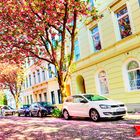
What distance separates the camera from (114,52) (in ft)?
62.5

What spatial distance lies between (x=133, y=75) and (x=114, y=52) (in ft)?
7.70

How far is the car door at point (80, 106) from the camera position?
14845mm

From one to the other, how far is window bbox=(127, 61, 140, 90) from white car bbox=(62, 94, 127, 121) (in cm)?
367

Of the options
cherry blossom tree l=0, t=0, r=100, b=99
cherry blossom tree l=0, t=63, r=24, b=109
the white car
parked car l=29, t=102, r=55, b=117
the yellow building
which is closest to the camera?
the white car

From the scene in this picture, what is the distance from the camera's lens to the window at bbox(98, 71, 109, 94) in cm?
2105

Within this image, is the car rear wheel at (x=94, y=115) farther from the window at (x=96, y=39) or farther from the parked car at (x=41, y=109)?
the parked car at (x=41, y=109)

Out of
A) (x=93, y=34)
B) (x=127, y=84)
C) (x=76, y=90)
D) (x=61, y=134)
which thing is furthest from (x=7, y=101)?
(x=61, y=134)

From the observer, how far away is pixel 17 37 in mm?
18094

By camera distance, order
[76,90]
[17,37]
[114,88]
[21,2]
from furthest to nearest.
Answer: [76,90], [114,88], [17,37], [21,2]

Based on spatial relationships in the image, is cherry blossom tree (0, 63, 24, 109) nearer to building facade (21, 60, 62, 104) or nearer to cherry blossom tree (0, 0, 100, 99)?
building facade (21, 60, 62, 104)

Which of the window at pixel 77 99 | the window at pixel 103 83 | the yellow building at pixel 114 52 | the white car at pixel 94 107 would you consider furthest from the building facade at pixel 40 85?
the white car at pixel 94 107

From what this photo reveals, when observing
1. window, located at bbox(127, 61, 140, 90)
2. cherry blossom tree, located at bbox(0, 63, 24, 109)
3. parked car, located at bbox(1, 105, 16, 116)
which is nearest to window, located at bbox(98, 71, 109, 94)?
window, located at bbox(127, 61, 140, 90)

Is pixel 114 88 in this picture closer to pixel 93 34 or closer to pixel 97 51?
pixel 97 51

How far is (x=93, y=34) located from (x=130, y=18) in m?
5.71
